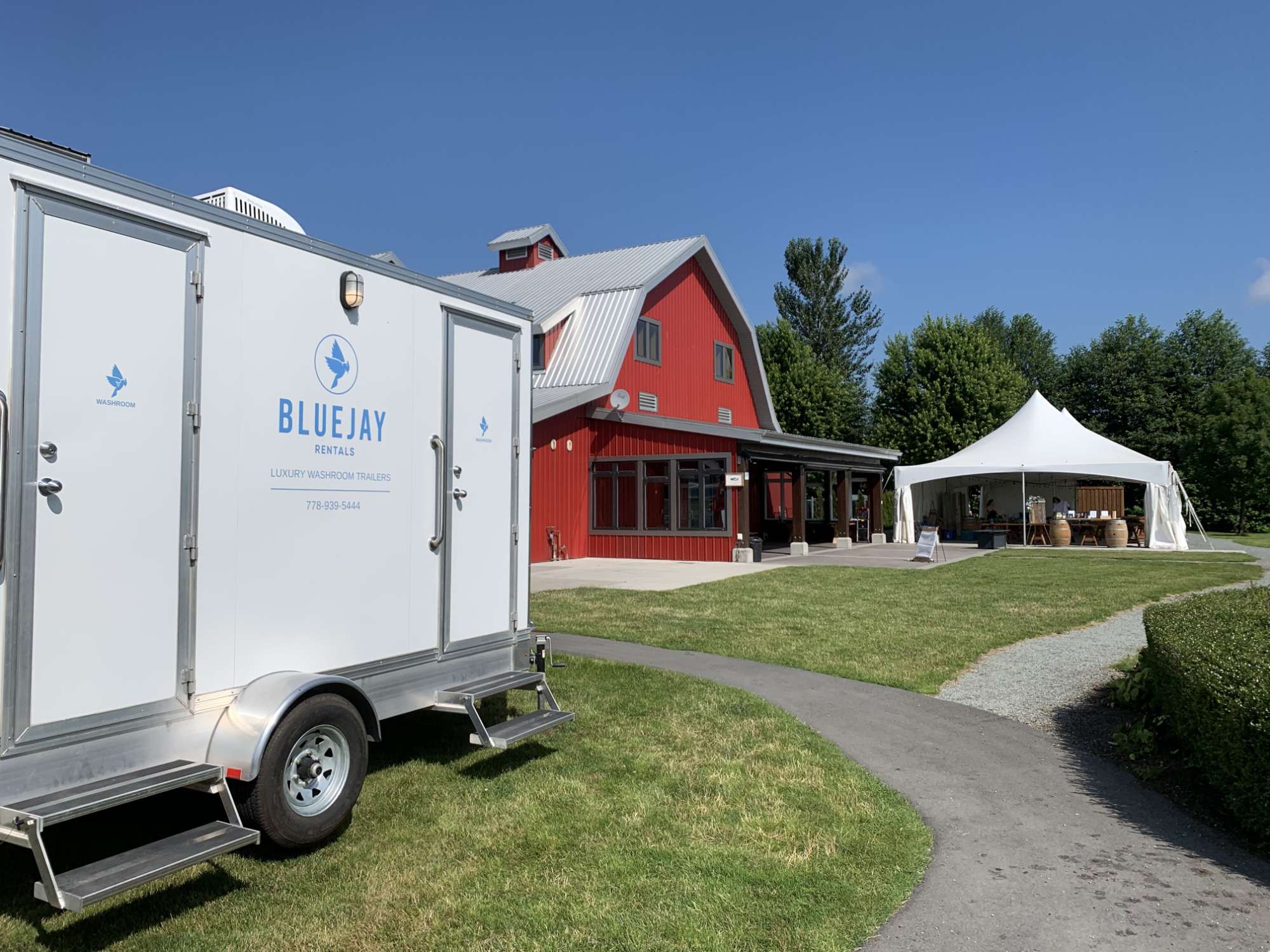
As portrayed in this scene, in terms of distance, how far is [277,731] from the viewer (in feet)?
13.9

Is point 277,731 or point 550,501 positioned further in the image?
point 550,501

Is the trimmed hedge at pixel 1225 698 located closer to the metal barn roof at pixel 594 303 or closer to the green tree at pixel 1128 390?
the metal barn roof at pixel 594 303

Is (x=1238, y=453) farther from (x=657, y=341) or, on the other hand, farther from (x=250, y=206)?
(x=250, y=206)

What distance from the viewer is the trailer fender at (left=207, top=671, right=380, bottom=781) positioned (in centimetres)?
409

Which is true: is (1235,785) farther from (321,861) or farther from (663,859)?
(321,861)

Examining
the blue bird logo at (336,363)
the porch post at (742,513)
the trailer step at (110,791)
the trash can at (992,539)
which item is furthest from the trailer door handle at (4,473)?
the trash can at (992,539)

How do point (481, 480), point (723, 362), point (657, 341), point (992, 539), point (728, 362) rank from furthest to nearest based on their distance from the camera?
point (728, 362) → point (723, 362) → point (992, 539) → point (657, 341) → point (481, 480)

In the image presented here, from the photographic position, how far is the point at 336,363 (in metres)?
4.97

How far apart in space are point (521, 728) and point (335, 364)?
→ 2.36 metres

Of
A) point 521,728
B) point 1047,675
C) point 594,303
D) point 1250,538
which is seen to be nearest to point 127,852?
point 521,728

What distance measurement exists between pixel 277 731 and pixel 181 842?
61cm

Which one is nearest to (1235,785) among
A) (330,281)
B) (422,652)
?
(422,652)

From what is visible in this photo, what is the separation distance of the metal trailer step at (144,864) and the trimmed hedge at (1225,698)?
177 inches

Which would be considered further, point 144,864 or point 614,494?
point 614,494
